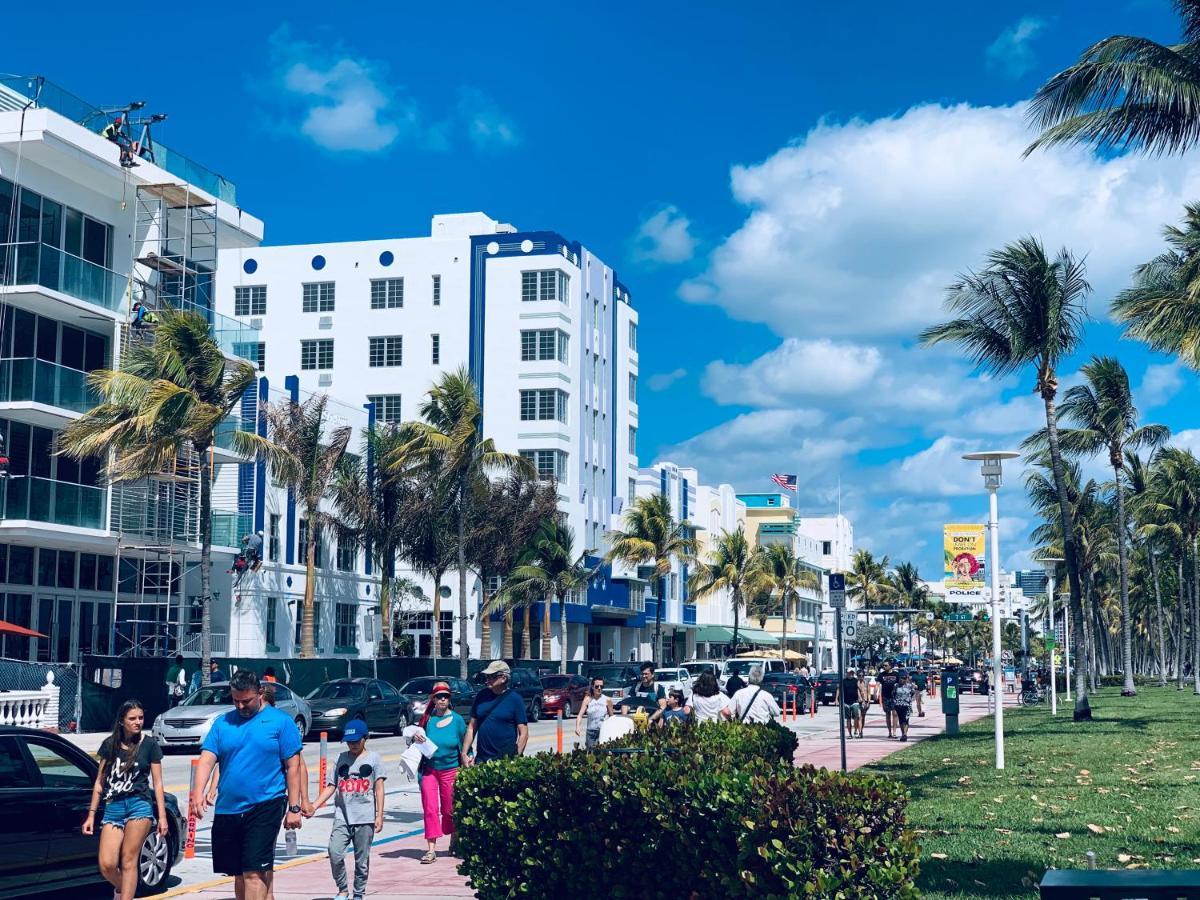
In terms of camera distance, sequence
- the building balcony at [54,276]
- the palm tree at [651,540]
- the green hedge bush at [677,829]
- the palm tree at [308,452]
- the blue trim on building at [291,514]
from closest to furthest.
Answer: the green hedge bush at [677,829], the building balcony at [54,276], the palm tree at [308,452], the blue trim on building at [291,514], the palm tree at [651,540]

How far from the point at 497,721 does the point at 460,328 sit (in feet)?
169

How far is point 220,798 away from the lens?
28.3 ft

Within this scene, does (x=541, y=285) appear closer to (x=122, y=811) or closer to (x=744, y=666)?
(x=744, y=666)

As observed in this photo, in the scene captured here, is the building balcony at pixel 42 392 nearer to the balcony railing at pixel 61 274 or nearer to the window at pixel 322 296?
the balcony railing at pixel 61 274

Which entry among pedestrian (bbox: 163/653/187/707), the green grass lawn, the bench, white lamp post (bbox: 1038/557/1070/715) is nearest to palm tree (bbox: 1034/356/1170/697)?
white lamp post (bbox: 1038/557/1070/715)

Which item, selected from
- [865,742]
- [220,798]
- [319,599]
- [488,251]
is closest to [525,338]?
[488,251]

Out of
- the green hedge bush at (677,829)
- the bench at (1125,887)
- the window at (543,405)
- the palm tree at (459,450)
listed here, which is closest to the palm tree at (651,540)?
the window at (543,405)

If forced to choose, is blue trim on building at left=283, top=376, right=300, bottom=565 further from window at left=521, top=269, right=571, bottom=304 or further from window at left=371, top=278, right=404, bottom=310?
window at left=521, top=269, right=571, bottom=304

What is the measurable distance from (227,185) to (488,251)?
23136 millimetres

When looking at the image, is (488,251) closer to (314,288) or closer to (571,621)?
(314,288)

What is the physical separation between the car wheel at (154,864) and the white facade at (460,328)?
49152 mm

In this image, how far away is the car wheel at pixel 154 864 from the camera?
36.5 feet

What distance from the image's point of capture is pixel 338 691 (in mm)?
33219

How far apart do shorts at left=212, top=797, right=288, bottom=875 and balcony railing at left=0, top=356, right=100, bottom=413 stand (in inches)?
1039
